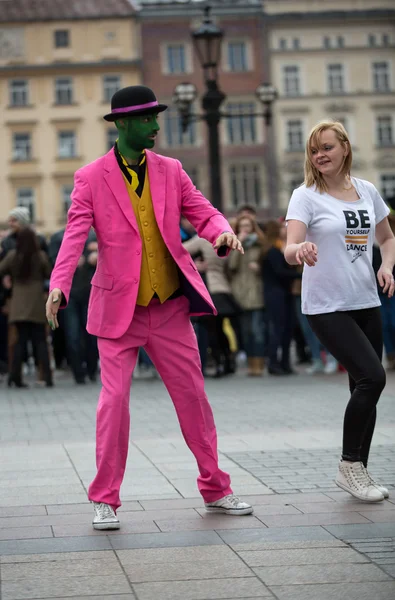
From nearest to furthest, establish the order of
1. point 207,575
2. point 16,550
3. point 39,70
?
point 207,575 < point 16,550 < point 39,70

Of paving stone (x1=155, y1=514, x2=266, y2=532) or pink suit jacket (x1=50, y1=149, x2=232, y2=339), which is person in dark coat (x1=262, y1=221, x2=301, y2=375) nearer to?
pink suit jacket (x1=50, y1=149, x2=232, y2=339)

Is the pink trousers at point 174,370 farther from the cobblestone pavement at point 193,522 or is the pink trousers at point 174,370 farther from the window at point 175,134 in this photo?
the window at point 175,134

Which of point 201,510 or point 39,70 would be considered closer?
point 201,510

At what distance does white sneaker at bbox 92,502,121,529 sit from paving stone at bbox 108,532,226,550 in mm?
139

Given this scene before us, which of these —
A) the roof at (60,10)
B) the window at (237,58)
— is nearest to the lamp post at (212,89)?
the roof at (60,10)

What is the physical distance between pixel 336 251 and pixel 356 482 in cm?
117

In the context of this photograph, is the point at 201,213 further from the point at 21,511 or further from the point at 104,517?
the point at 21,511

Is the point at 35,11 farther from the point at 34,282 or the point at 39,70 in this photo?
the point at 34,282

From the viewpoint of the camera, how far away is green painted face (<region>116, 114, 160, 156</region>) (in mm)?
5688

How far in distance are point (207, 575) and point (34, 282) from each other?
1017cm

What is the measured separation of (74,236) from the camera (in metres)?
5.62

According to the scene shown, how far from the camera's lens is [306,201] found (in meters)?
6.16

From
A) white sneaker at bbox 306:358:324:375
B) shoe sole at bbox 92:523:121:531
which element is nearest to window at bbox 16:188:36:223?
white sneaker at bbox 306:358:324:375

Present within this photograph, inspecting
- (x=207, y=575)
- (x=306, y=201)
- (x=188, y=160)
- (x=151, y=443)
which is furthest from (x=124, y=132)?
(x=188, y=160)
